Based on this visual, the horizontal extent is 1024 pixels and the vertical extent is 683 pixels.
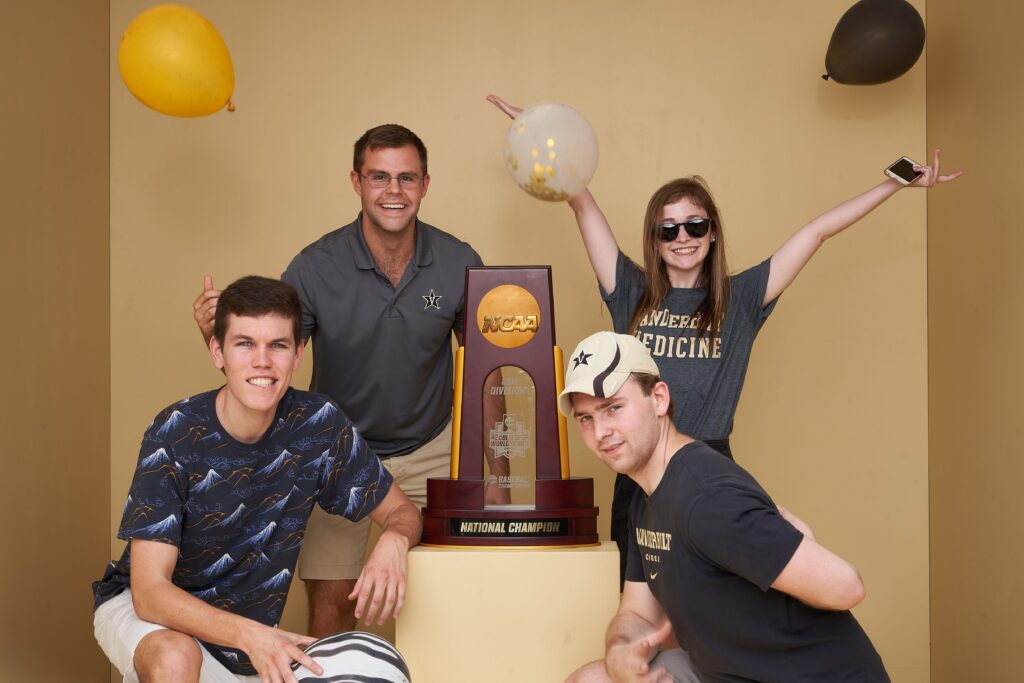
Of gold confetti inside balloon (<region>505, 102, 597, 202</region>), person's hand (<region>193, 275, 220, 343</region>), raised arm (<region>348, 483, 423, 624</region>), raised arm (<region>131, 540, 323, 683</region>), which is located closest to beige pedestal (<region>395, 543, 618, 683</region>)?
raised arm (<region>348, 483, 423, 624</region>)

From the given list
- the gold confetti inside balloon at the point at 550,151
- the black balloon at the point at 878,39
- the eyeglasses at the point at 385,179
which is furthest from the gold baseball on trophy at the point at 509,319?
the black balloon at the point at 878,39

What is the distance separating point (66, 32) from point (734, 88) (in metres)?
2.19

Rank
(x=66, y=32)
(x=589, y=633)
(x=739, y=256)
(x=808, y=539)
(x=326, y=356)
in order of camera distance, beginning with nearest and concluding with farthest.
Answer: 1. (x=808, y=539)
2. (x=589, y=633)
3. (x=326, y=356)
4. (x=66, y=32)
5. (x=739, y=256)

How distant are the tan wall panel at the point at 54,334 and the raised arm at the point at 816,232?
80.3 inches

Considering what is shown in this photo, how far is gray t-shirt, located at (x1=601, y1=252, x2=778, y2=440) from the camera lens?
2.53 metres

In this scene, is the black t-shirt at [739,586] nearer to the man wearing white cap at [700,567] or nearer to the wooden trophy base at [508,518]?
the man wearing white cap at [700,567]

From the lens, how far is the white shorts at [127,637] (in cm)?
209

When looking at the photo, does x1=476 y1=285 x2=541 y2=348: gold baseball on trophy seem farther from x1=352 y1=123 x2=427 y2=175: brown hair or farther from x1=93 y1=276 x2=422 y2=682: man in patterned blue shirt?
x1=352 y1=123 x2=427 y2=175: brown hair

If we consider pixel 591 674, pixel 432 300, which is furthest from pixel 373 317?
pixel 591 674

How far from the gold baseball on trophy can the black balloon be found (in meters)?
1.48

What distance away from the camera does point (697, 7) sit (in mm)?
3660

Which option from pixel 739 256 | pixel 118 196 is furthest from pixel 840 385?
pixel 118 196

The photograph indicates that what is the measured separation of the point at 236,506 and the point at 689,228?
4.03ft

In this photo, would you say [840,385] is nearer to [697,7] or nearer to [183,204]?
[697,7]
